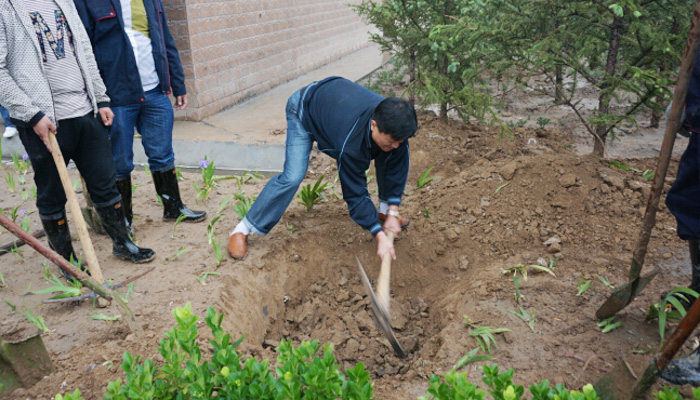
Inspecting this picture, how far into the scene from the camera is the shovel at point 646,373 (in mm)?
1637

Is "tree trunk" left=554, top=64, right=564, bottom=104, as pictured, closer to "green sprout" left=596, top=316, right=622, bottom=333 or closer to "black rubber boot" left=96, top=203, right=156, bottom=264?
"green sprout" left=596, top=316, right=622, bottom=333

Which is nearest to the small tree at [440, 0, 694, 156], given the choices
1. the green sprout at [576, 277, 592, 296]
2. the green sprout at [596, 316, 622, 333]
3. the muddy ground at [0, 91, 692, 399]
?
the muddy ground at [0, 91, 692, 399]

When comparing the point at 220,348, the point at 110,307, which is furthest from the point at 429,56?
the point at 220,348

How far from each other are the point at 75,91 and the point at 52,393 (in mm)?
1569

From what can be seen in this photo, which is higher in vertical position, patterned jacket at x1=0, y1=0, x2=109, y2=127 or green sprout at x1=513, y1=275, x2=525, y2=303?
patterned jacket at x1=0, y1=0, x2=109, y2=127

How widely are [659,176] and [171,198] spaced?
125 inches

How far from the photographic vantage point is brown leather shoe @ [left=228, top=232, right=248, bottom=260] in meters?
3.26

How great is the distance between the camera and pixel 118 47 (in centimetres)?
311

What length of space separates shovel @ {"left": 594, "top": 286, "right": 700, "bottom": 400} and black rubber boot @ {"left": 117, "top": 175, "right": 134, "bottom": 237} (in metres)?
2.99

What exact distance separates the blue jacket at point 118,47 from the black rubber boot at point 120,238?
75cm

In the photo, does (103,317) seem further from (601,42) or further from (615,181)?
(601,42)

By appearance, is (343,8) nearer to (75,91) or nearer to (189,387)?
(75,91)

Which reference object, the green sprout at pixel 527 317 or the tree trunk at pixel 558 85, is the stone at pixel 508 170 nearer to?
the tree trunk at pixel 558 85

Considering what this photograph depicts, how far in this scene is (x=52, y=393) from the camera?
2.11m
